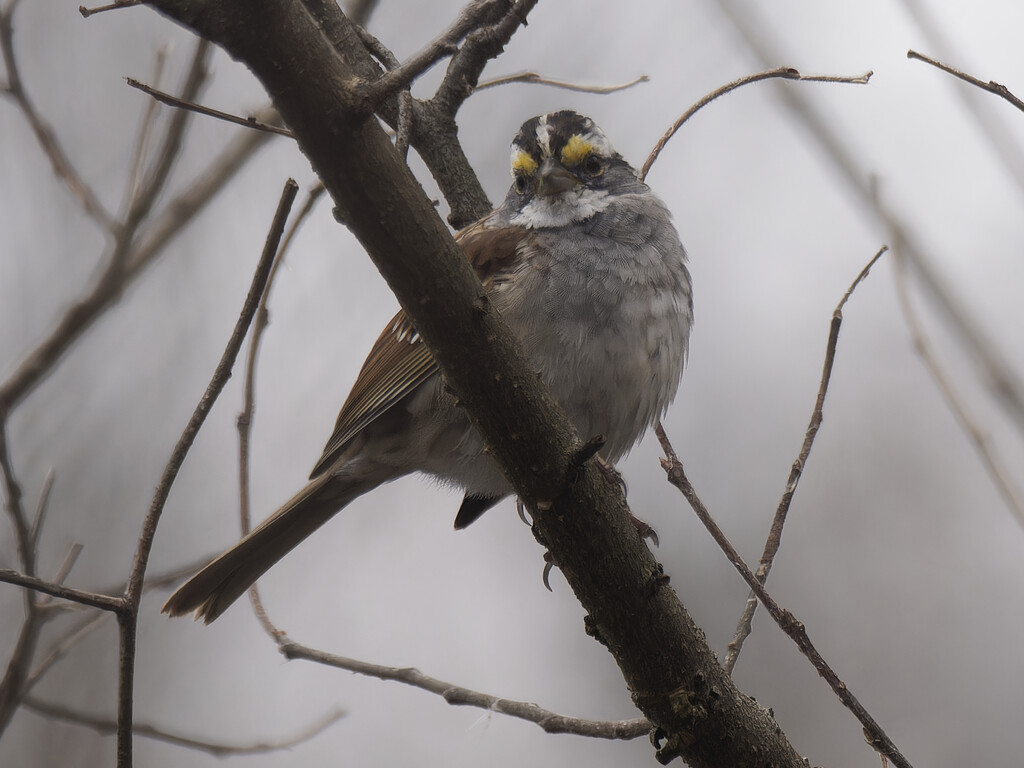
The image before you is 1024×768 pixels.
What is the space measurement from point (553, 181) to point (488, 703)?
6.41 feet

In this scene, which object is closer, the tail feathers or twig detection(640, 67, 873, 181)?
twig detection(640, 67, 873, 181)

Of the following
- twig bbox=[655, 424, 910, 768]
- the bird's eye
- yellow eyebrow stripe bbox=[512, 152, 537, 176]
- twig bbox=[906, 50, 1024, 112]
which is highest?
yellow eyebrow stripe bbox=[512, 152, 537, 176]

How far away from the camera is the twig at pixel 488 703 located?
2607 millimetres

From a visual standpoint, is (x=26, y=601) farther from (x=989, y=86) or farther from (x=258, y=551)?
(x=989, y=86)

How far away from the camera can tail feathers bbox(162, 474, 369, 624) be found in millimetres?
3568

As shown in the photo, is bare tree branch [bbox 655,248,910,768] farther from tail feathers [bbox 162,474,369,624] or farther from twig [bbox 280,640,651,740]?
tail feathers [bbox 162,474,369,624]

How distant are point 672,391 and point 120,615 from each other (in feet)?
7.15

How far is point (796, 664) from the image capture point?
7047 mm

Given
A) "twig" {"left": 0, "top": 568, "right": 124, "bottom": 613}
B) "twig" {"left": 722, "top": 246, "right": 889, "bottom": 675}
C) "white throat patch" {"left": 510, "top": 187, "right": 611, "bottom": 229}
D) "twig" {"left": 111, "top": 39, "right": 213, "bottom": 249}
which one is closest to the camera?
"twig" {"left": 0, "top": 568, "right": 124, "bottom": 613}

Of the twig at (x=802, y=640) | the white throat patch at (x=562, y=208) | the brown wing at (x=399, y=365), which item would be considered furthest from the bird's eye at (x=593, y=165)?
the twig at (x=802, y=640)

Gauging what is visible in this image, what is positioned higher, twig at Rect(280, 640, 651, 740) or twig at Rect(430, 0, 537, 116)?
twig at Rect(430, 0, 537, 116)

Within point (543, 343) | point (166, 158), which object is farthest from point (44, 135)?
point (543, 343)

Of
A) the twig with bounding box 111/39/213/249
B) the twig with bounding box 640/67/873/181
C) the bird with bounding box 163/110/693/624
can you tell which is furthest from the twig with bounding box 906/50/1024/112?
the twig with bounding box 111/39/213/249

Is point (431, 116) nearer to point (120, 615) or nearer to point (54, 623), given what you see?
point (120, 615)
